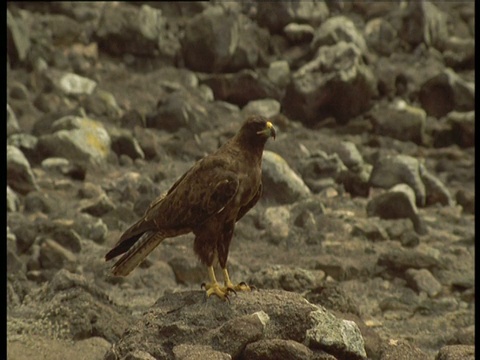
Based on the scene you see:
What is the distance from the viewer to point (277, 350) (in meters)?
6.82

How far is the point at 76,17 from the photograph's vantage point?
19.5 m

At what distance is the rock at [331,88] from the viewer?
17.7 meters

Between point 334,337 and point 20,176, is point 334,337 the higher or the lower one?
the higher one

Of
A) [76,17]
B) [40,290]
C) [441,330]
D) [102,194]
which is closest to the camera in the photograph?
[40,290]

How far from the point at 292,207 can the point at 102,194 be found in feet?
8.07

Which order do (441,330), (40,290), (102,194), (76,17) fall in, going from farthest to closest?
1. (76,17)
2. (102,194)
3. (441,330)
4. (40,290)

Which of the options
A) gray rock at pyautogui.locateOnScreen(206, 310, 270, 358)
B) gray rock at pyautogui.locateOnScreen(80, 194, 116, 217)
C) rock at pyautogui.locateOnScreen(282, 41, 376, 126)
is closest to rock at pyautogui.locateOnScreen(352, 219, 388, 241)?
gray rock at pyautogui.locateOnScreen(80, 194, 116, 217)

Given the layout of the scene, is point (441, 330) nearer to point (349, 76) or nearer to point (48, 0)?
point (349, 76)

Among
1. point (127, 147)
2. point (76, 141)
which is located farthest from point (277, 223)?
point (76, 141)

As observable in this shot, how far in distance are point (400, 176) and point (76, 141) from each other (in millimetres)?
4565

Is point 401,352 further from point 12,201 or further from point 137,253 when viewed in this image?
point 12,201

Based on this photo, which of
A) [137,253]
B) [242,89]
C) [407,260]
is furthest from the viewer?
[242,89]

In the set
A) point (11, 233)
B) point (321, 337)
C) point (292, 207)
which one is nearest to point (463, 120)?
point (292, 207)

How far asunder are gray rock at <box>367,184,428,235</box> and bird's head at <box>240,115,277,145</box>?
22.6 feet
